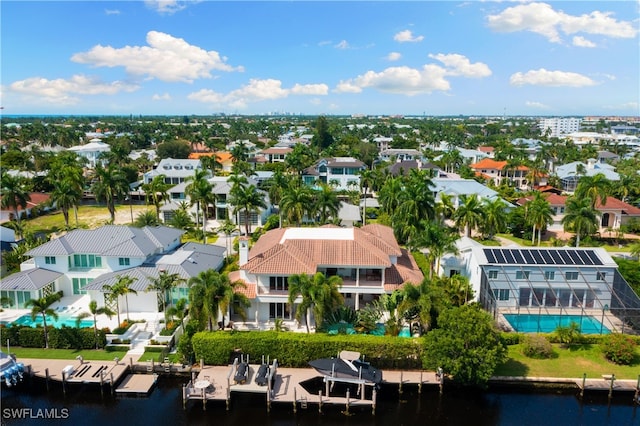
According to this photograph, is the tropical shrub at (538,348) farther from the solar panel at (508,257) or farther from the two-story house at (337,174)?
the two-story house at (337,174)

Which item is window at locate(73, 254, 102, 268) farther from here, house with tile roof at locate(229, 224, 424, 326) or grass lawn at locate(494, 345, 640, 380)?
grass lawn at locate(494, 345, 640, 380)

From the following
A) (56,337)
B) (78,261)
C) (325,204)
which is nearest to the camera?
(56,337)

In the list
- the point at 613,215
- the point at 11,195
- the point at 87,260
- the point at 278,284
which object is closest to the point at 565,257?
the point at 278,284

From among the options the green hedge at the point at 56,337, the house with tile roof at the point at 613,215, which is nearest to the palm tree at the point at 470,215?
the house with tile roof at the point at 613,215

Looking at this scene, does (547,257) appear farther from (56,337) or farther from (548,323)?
(56,337)

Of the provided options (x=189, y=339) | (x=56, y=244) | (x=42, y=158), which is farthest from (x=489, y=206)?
(x=42, y=158)
